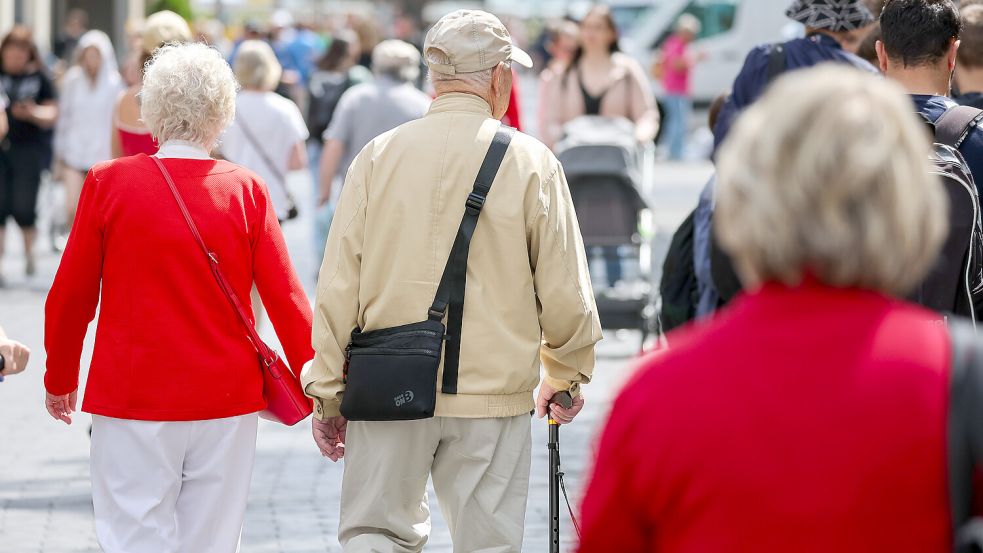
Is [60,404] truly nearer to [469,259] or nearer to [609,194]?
[469,259]

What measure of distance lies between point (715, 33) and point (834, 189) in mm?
30000

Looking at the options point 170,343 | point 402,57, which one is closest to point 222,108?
point 170,343

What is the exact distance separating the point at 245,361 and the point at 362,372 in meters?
0.53

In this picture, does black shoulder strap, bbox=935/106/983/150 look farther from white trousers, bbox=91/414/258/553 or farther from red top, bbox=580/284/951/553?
red top, bbox=580/284/951/553

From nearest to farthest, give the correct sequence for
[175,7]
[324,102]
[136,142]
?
[136,142] → [324,102] → [175,7]

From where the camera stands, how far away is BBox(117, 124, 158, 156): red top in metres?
6.78

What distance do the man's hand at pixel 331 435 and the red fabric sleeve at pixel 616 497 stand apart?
2.06 metres

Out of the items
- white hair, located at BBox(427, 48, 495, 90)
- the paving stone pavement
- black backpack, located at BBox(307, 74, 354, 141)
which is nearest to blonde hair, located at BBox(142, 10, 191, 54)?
the paving stone pavement

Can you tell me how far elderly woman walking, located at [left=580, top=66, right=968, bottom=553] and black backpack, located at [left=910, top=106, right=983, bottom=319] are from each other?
2003mm

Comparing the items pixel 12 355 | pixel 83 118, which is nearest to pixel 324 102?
pixel 83 118

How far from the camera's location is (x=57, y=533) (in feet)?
19.3

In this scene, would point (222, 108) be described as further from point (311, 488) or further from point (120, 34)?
point (120, 34)

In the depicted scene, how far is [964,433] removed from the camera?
1.95m

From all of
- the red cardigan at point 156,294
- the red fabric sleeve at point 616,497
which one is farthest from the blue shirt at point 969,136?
the red fabric sleeve at point 616,497
